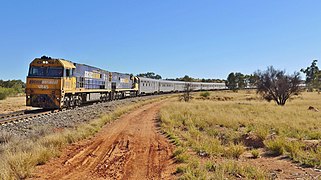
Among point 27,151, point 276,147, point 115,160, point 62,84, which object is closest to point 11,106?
point 62,84

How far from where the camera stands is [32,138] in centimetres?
1177

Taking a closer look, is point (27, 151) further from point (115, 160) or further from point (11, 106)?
point (11, 106)

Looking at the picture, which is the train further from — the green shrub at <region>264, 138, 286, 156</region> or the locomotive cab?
the green shrub at <region>264, 138, 286, 156</region>

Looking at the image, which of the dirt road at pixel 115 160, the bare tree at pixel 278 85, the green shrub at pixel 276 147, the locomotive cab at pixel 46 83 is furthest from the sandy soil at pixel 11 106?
the bare tree at pixel 278 85

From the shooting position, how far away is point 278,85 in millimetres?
38531

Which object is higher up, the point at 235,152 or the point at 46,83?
the point at 46,83

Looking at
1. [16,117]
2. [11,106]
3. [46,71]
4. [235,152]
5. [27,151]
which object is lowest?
[11,106]

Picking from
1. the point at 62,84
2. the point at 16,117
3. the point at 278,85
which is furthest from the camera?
the point at 278,85

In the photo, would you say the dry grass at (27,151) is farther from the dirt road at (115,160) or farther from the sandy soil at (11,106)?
the sandy soil at (11,106)

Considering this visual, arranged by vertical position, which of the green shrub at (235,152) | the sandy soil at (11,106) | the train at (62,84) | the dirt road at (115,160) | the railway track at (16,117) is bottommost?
the sandy soil at (11,106)

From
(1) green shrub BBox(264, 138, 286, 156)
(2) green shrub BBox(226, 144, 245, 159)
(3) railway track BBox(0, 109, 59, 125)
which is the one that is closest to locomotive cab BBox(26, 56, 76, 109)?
(3) railway track BBox(0, 109, 59, 125)

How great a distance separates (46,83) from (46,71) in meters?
1.07

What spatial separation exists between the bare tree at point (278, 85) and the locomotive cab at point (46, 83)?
91.7 ft

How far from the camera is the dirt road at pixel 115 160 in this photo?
7801 mm
